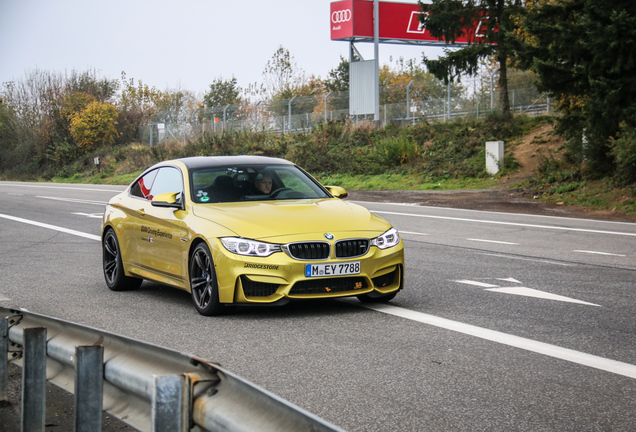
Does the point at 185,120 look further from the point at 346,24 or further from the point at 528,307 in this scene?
the point at 528,307

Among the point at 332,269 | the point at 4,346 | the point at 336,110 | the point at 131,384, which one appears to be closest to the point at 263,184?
the point at 332,269

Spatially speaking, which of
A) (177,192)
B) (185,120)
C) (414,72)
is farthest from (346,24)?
(414,72)

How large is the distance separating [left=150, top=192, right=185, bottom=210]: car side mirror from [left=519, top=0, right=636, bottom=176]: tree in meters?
14.1

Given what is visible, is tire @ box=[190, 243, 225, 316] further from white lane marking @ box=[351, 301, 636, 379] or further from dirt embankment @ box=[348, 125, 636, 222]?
dirt embankment @ box=[348, 125, 636, 222]

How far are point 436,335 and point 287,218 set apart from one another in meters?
1.80

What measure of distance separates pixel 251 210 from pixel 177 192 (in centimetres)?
106

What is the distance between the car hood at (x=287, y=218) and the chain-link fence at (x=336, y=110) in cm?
2634

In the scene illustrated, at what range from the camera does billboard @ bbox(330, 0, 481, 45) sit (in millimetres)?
40688

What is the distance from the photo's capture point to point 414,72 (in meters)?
91.0

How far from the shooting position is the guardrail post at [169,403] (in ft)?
9.21

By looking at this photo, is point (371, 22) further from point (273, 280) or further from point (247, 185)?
point (273, 280)

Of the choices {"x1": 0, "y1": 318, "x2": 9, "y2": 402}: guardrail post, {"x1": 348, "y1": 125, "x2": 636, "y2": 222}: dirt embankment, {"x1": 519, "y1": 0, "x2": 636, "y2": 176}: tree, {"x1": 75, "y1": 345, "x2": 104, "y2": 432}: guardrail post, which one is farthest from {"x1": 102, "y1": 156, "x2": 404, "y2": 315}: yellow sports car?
{"x1": 519, "y1": 0, "x2": 636, "y2": 176}: tree

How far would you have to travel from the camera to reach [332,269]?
7402mm

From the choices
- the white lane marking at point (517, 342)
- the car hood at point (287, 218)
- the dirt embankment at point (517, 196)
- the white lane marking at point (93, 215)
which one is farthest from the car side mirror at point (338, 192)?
the white lane marking at point (93, 215)
